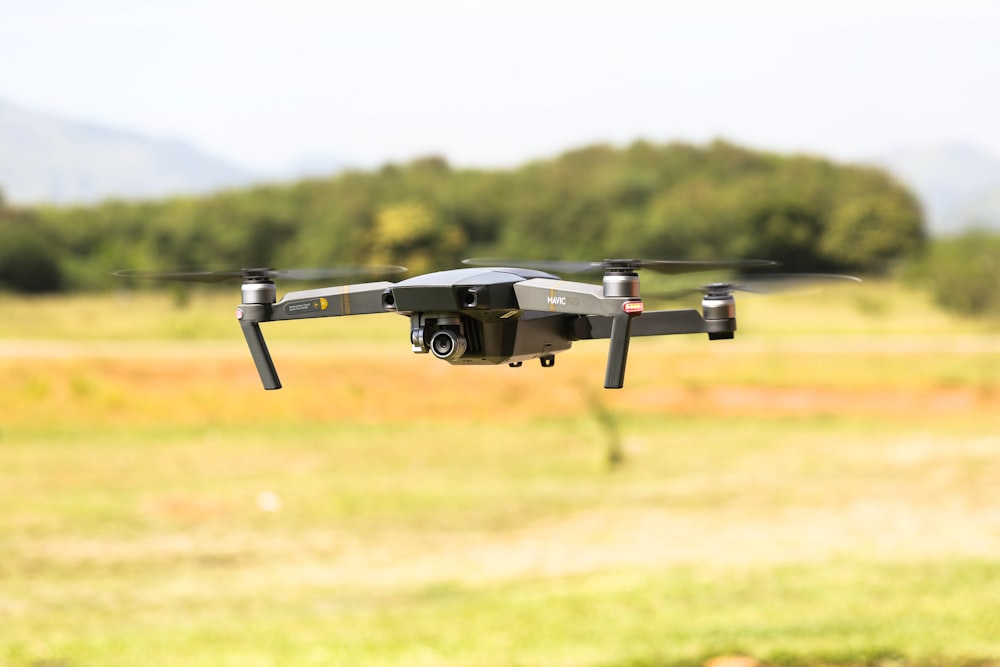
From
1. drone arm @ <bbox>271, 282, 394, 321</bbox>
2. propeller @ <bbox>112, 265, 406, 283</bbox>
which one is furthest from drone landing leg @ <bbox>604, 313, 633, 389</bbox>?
propeller @ <bbox>112, 265, 406, 283</bbox>

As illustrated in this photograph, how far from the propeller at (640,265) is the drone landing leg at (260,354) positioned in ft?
3.04

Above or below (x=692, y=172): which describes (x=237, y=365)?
below

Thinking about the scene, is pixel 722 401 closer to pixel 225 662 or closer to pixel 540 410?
pixel 540 410

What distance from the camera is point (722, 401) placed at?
2228 inches

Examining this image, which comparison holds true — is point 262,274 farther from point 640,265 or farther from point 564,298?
point 640,265

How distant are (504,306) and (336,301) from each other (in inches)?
29.2

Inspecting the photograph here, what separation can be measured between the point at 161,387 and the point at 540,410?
1700 cm

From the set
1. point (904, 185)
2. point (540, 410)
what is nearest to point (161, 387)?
point (540, 410)

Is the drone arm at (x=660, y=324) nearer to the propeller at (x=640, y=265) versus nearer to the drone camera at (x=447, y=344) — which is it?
the propeller at (x=640, y=265)

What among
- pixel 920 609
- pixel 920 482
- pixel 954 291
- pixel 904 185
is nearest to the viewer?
pixel 920 609

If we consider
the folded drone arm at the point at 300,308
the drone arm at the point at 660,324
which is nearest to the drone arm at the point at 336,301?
the folded drone arm at the point at 300,308

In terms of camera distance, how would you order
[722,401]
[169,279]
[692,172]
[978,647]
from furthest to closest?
[692,172], [722,401], [978,647], [169,279]

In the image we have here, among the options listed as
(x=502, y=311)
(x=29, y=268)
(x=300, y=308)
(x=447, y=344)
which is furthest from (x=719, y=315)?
(x=29, y=268)

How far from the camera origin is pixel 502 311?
16.2 ft
